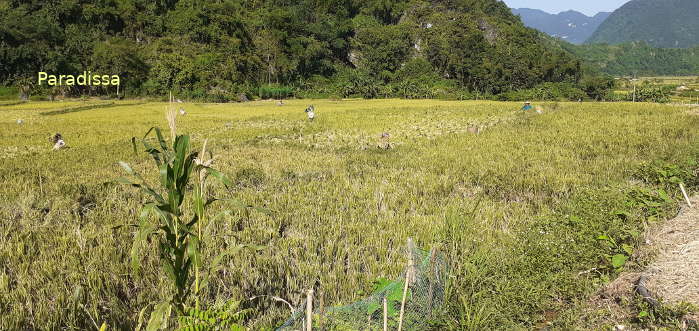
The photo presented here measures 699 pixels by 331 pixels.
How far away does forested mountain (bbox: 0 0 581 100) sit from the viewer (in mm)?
59500

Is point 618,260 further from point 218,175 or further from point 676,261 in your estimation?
point 218,175

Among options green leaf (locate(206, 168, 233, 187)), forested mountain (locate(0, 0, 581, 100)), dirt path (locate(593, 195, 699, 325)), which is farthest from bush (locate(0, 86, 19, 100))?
dirt path (locate(593, 195, 699, 325))

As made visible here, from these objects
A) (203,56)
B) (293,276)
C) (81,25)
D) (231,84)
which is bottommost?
(293,276)

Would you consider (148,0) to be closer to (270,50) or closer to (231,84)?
(270,50)

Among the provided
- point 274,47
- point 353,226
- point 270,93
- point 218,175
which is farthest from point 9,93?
point 218,175

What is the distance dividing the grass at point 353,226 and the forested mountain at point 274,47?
151 feet

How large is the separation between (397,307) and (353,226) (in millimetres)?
1832

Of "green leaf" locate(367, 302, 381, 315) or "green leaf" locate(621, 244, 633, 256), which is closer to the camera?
"green leaf" locate(367, 302, 381, 315)

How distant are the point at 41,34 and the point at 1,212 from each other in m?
71.0

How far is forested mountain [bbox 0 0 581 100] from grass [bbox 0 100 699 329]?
45.9 meters

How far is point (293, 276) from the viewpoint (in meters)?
3.83

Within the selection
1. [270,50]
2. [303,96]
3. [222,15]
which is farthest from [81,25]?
[303,96]

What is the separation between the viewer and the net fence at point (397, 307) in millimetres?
2711

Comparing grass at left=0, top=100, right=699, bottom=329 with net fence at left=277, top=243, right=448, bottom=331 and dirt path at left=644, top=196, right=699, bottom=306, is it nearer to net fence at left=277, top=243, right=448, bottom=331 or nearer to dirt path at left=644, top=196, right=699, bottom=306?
net fence at left=277, top=243, right=448, bottom=331
